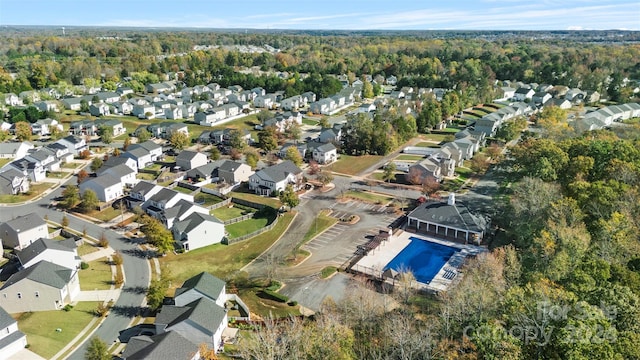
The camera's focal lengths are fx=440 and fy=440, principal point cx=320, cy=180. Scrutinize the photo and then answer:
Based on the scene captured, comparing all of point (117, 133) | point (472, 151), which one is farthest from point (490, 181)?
point (117, 133)

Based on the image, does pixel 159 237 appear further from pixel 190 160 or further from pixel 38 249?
pixel 190 160

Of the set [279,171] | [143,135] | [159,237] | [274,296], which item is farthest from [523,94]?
[159,237]

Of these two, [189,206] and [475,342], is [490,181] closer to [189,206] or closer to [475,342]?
[189,206]

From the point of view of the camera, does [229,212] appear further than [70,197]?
Yes

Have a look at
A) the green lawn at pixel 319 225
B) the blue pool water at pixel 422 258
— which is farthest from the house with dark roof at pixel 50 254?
the blue pool water at pixel 422 258

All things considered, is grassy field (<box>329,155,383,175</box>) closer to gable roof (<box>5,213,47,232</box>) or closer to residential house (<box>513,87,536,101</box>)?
gable roof (<box>5,213,47,232</box>)

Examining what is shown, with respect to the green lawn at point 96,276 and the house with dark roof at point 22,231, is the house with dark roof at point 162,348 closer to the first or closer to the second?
the green lawn at point 96,276
